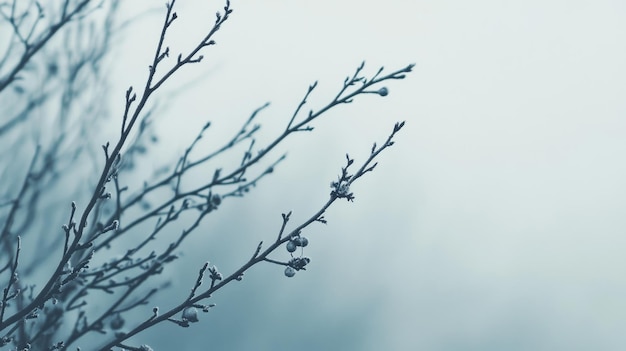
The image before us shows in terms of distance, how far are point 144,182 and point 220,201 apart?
76 centimetres

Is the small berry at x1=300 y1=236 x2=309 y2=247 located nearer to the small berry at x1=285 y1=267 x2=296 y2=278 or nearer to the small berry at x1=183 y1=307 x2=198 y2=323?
the small berry at x1=285 y1=267 x2=296 y2=278

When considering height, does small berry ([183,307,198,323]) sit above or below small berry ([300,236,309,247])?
below

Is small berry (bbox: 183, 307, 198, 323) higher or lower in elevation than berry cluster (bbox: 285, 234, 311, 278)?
lower

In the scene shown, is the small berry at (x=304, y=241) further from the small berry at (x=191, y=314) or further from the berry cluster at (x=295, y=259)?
the small berry at (x=191, y=314)

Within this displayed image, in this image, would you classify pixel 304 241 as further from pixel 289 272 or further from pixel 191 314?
pixel 191 314

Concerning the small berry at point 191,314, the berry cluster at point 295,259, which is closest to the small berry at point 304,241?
the berry cluster at point 295,259

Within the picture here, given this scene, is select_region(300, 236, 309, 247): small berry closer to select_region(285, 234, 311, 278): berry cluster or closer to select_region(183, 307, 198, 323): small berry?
select_region(285, 234, 311, 278): berry cluster

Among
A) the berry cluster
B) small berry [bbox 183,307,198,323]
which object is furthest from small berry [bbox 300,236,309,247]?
small berry [bbox 183,307,198,323]

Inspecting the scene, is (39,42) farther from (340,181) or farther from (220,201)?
(340,181)

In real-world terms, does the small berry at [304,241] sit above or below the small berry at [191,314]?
above

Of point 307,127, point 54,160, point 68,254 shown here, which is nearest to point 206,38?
point 307,127

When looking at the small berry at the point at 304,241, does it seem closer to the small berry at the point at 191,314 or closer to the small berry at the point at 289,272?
the small berry at the point at 289,272

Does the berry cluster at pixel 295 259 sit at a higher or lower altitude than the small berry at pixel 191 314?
higher

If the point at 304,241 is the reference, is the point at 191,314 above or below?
below
